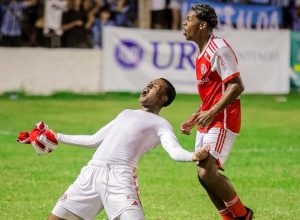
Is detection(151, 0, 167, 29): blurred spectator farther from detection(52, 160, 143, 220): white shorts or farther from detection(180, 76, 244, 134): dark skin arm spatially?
detection(52, 160, 143, 220): white shorts

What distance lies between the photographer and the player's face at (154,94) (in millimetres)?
8586

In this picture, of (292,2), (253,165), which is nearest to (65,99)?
(292,2)

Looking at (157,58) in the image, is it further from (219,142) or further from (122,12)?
(219,142)

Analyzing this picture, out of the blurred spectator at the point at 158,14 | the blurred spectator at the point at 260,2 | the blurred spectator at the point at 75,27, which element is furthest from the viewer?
the blurred spectator at the point at 260,2

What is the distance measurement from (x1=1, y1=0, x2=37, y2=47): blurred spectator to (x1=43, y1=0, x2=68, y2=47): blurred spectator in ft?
1.55

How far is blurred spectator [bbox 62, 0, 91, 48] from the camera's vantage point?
1053 inches

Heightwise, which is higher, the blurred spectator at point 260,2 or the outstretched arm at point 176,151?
the outstretched arm at point 176,151

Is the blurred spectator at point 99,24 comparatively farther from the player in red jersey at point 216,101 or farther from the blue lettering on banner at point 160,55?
the player in red jersey at point 216,101

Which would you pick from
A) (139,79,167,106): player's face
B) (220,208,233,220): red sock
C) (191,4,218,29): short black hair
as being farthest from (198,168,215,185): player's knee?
(191,4,218,29): short black hair

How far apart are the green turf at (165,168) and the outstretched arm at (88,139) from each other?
1.92m

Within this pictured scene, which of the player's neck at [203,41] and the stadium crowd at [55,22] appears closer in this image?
the player's neck at [203,41]

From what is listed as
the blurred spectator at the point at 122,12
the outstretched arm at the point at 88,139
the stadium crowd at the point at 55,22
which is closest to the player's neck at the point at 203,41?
the outstretched arm at the point at 88,139

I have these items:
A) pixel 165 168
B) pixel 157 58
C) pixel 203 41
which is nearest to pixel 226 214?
pixel 203 41

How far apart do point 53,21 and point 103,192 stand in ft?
61.9
